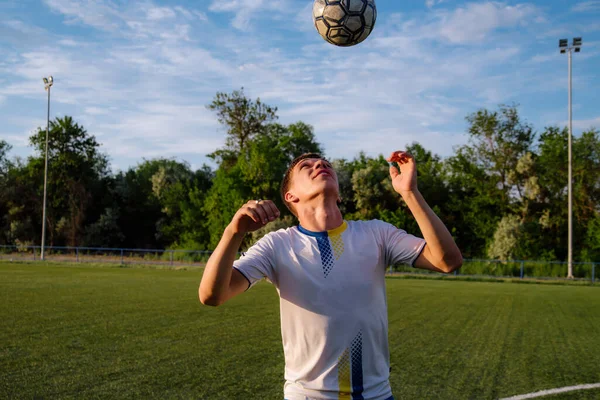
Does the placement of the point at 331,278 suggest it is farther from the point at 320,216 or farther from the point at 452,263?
the point at 452,263

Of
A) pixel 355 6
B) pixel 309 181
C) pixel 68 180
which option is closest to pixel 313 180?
pixel 309 181

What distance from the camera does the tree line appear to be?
1538 inches

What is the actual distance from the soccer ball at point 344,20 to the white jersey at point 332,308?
10.9 ft

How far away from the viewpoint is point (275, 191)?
46188mm

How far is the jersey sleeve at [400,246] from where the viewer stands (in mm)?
2789

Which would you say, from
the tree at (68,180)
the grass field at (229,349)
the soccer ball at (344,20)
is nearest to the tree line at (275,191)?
the tree at (68,180)

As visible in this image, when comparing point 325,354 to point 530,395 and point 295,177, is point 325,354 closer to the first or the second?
point 295,177

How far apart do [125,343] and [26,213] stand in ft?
163

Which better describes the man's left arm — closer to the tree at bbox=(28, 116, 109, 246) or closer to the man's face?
the man's face

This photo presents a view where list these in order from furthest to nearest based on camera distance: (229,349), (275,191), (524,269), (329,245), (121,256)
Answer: (275,191), (121,256), (524,269), (229,349), (329,245)

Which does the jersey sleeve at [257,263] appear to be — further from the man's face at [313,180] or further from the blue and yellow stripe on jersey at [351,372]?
the blue and yellow stripe on jersey at [351,372]

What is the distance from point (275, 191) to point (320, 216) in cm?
4344

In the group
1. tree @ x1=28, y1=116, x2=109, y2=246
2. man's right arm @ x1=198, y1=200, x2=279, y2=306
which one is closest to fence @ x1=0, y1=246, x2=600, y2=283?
tree @ x1=28, y1=116, x2=109, y2=246

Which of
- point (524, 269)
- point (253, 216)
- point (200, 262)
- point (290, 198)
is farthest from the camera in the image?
point (200, 262)
